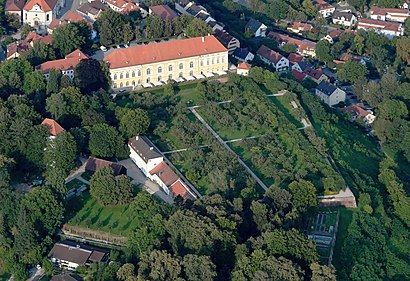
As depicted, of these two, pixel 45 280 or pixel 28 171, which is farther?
pixel 28 171

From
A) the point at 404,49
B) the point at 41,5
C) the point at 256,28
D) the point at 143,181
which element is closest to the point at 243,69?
the point at 143,181

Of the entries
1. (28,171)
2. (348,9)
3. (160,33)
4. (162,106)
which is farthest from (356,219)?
(348,9)

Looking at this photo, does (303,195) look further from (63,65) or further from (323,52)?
(323,52)

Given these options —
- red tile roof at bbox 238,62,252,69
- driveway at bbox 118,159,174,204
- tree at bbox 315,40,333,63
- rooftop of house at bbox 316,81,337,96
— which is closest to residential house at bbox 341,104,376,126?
rooftop of house at bbox 316,81,337,96

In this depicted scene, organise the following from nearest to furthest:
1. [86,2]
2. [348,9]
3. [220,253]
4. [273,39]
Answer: [220,253], [86,2], [273,39], [348,9]

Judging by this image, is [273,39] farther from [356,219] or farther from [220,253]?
[220,253]

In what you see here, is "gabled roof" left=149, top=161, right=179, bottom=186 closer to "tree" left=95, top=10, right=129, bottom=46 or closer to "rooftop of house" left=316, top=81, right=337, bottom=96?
"tree" left=95, top=10, right=129, bottom=46

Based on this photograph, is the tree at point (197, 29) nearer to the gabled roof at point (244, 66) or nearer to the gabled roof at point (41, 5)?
the gabled roof at point (244, 66)
